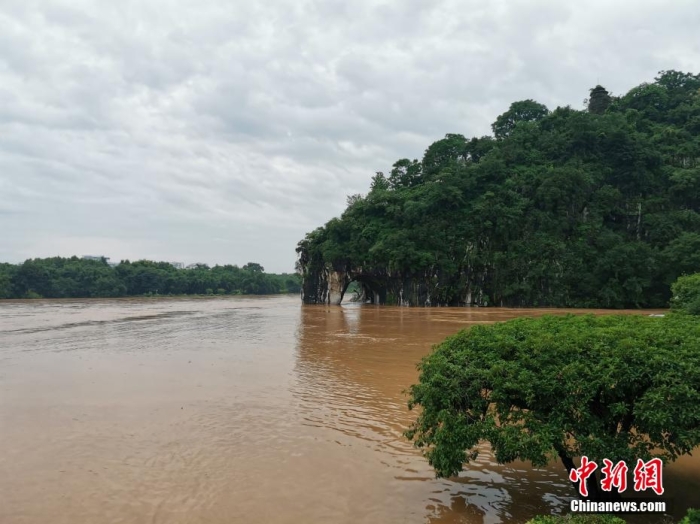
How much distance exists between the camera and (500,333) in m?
4.99

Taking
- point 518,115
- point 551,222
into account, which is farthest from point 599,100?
point 551,222

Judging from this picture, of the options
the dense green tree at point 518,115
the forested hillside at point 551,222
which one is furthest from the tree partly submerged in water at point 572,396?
the dense green tree at point 518,115

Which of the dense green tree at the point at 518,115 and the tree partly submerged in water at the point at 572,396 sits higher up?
the dense green tree at the point at 518,115

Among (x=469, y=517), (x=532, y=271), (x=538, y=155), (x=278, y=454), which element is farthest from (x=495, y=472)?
(x=538, y=155)

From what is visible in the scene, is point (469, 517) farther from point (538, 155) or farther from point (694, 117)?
point (694, 117)

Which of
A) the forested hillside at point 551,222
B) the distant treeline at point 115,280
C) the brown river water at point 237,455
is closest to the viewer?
the brown river water at point 237,455

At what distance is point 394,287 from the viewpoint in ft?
154

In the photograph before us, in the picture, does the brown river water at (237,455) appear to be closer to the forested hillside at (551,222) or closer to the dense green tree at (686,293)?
the dense green tree at (686,293)

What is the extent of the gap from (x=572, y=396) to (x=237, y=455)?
4413 mm

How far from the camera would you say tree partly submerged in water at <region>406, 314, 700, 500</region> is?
3715 millimetres

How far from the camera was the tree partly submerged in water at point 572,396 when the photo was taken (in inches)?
146

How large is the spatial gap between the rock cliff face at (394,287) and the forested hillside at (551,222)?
0.14 m

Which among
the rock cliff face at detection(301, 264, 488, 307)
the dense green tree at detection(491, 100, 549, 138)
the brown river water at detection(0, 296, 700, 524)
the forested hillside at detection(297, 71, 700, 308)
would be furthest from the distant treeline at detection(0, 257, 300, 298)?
the brown river water at detection(0, 296, 700, 524)

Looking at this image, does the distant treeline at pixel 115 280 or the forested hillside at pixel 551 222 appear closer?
the forested hillside at pixel 551 222
